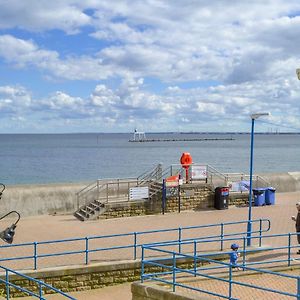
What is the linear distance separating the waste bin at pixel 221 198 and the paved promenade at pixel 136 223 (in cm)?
38

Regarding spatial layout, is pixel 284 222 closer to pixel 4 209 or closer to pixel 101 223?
pixel 101 223

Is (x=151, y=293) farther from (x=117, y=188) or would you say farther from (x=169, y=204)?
(x=117, y=188)

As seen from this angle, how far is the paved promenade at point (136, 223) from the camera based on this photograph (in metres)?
19.6

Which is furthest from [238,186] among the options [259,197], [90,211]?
[90,211]

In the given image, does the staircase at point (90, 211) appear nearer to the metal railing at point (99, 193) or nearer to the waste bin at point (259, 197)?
the metal railing at point (99, 193)

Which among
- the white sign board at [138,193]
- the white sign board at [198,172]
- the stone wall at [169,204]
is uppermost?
the white sign board at [198,172]

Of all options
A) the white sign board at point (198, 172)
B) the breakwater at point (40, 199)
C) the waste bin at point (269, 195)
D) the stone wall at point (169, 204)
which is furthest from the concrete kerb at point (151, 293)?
the waste bin at point (269, 195)

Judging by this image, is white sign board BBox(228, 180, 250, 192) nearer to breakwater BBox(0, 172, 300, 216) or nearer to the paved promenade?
the paved promenade

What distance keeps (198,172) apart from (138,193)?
3601 millimetres

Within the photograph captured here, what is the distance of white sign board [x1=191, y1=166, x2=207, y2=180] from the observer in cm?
2547

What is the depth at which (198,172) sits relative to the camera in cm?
2566

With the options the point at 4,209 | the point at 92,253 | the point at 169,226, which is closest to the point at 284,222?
the point at 169,226

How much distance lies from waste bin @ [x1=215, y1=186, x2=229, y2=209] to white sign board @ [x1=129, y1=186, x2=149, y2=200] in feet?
11.9

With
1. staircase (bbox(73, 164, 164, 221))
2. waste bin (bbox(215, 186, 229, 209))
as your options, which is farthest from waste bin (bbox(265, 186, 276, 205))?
staircase (bbox(73, 164, 164, 221))
